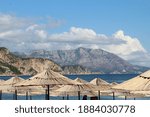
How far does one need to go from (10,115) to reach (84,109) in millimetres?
1309

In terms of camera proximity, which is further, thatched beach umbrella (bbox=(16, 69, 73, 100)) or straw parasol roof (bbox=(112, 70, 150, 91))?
thatched beach umbrella (bbox=(16, 69, 73, 100))

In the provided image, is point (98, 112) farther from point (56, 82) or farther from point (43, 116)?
point (56, 82)

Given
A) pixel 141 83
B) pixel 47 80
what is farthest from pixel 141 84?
pixel 47 80

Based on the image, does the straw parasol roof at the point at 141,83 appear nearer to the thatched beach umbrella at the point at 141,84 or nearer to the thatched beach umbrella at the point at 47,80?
the thatched beach umbrella at the point at 141,84

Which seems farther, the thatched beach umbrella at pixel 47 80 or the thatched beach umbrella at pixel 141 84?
the thatched beach umbrella at pixel 47 80

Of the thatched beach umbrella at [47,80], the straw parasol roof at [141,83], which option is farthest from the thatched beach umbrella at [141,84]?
the thatched beach umbrella at [47,80]

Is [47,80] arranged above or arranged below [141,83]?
above

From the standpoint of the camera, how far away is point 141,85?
1132 cm

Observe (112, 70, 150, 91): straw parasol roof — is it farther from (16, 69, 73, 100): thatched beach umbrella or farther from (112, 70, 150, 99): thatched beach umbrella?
(16, 69, 73, 100): thatched beach umbrella

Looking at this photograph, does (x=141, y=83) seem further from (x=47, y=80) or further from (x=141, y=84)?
(x=47, y=80)

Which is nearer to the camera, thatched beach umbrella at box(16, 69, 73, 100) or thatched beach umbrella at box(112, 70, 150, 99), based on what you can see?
thatched beach umbrella at box(112, 70, 150, 99)

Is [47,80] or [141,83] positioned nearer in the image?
[141,83]

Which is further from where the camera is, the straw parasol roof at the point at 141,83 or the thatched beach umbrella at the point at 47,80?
the thatched beach umbrella at the point at 47,80

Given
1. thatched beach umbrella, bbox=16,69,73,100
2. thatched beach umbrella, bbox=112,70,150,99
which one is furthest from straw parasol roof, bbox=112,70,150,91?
thatched beach umbrella, bbox=16,69,73,100
